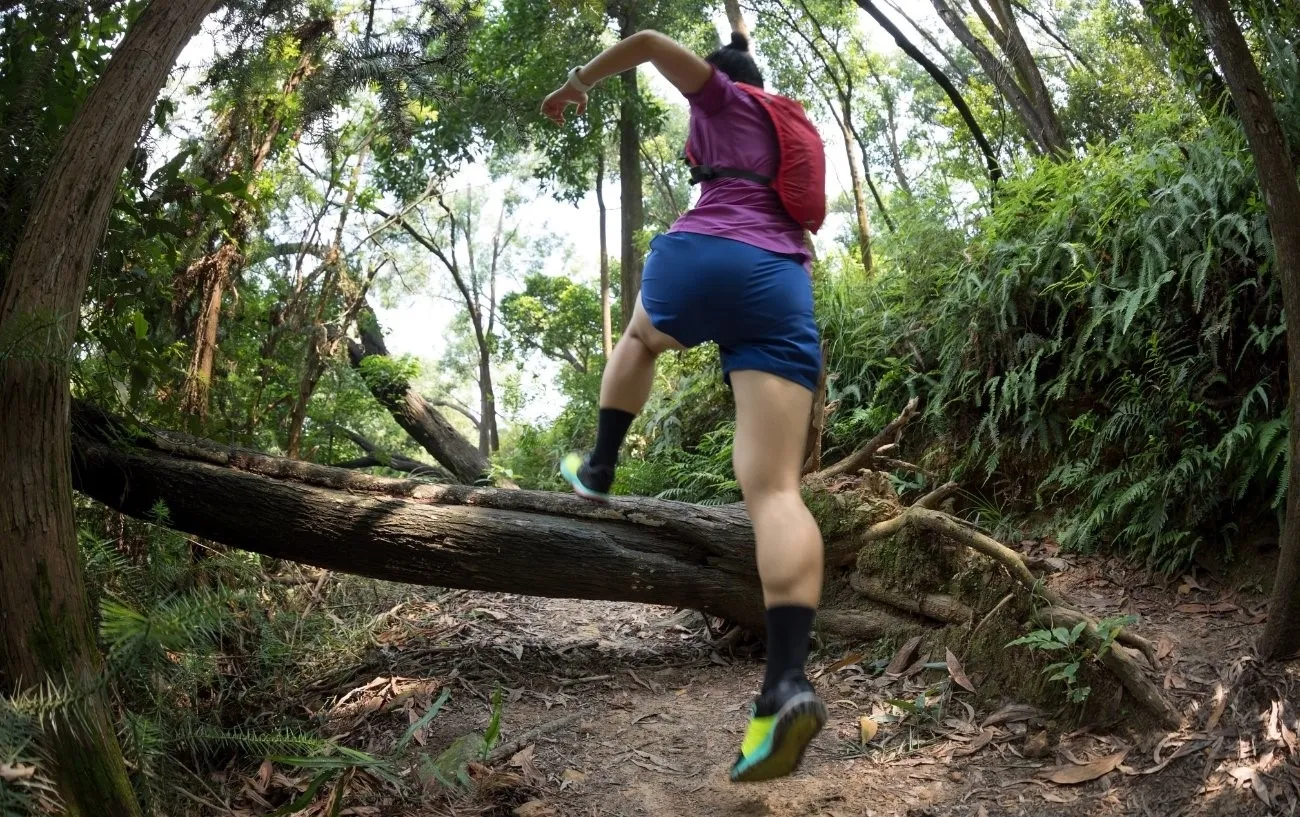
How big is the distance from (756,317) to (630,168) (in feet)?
38.5

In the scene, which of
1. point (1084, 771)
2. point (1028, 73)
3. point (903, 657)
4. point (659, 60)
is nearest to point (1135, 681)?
point (1084, 771)

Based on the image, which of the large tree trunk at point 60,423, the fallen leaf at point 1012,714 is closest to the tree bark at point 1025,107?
the fallen leaf at point 1012,714

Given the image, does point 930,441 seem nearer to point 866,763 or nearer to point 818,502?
point 818,502

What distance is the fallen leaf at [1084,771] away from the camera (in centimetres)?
319

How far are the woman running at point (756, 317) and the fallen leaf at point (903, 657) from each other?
1832 mm

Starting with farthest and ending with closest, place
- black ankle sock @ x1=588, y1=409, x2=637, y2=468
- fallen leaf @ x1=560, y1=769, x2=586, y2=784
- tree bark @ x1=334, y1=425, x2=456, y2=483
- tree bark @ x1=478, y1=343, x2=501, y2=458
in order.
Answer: tree bark @ x1=478, y1=343, x2=501, y2=458
tree bark @ x1=334, y1=425, x2=456, y2=483
fallen leaf @ x1=560, y1=769, x2=586, y2=784
black ankle sock @ x1=588, y1=409, x2=637, y2=468

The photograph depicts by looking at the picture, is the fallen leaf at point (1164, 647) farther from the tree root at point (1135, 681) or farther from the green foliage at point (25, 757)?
the green foliage at point (25, 757)

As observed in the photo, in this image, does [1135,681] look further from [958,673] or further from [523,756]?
[523,756]

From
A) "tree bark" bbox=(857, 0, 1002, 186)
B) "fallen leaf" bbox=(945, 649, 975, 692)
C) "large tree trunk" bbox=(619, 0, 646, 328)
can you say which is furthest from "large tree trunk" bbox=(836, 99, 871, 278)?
"fallen leaf" bbox=(945, 649, 975, 692)

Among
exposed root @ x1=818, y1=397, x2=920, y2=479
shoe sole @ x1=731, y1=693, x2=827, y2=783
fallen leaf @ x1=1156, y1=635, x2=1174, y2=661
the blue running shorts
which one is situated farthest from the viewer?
exposed root @ x1=818, y1=397, x2=920, y2=479

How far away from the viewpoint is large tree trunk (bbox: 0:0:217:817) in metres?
2.52

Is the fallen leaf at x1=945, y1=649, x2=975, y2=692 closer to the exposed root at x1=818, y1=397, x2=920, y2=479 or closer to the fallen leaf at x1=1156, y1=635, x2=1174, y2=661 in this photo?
the fallen leaf at x1=1156, y1=635, x2=1174, y2=661

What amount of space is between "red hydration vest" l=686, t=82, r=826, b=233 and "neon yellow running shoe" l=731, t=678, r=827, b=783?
1.40 metres

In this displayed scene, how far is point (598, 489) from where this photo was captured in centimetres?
325
